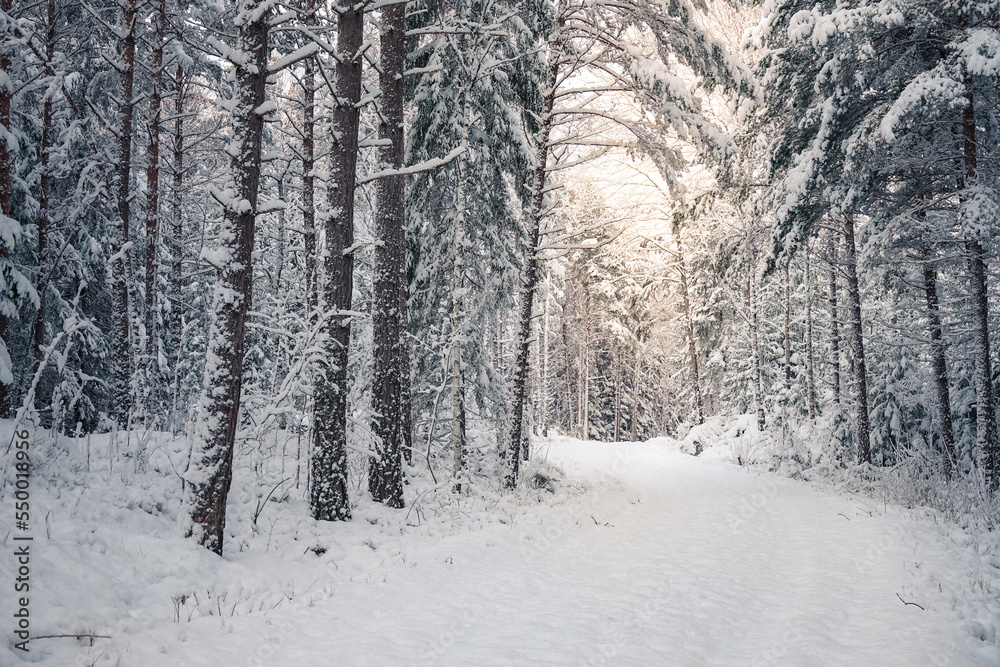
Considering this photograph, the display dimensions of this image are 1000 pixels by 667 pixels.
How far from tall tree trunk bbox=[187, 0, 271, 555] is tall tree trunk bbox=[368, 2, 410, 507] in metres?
2.74

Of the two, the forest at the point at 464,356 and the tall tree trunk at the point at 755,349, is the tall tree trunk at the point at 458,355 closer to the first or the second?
the forest at the point at 464,356

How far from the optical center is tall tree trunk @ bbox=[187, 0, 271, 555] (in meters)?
5.09

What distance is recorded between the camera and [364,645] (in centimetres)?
387

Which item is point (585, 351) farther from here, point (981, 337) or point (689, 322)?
point (981, 337)

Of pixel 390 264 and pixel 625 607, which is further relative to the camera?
pixel 390 264

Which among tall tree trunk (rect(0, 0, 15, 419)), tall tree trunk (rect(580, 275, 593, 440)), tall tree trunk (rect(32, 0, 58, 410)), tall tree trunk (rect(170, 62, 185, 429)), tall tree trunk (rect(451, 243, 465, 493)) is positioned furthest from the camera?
tall tree trunk (rect(580, 275, 593, 440))

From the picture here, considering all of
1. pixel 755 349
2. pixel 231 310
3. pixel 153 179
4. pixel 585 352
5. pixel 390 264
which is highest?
pixel 153 179

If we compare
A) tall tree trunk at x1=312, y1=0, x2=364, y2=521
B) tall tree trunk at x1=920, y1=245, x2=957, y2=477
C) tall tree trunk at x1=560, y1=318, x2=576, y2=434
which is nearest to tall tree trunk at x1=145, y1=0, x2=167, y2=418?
tall tree trunk at x1=312, y1=0, x2=364, y2=521

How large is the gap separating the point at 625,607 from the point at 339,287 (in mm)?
5063

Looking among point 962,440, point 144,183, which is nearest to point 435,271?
point 144,183

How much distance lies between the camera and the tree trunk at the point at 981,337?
29.8 ft

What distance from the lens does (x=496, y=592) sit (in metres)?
5.23

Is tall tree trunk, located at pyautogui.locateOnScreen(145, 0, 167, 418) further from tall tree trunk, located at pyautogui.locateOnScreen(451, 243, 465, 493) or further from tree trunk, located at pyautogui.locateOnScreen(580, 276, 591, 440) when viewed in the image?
tree trunk, located at pyautogui.locateOnScreen(580, 276, 591, 440)

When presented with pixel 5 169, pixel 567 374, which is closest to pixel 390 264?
pixel 5 169
